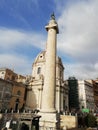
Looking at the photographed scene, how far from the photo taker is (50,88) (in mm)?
14797

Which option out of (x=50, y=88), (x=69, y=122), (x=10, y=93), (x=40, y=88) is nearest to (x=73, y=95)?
(x=40, y=88)

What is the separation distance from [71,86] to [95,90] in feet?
32.3

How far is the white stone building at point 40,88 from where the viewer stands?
34.6 metres

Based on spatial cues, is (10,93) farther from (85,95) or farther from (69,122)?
(85,95)

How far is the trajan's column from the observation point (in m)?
13.6

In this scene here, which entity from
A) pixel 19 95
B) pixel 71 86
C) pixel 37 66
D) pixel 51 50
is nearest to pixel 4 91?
pixel 19 95

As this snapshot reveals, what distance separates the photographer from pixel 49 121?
44.4 feet

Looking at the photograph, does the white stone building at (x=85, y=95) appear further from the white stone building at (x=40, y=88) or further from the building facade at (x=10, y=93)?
the building facade at (x=10, y=93)

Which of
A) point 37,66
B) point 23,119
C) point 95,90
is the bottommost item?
point 23,119

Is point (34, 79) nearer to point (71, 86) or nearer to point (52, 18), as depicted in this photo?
point (71, 86)

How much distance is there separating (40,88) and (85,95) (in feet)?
46.7

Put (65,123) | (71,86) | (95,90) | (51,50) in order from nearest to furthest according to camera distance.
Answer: (51,50) → (65,123) → (71,86) → (95,90)

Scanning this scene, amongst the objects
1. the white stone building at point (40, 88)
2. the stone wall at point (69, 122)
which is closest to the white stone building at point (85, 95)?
the white stone building at point (40, 88)

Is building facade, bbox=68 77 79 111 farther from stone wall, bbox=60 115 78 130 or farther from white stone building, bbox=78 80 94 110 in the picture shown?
stone wall, bbox=60 115 78 130
